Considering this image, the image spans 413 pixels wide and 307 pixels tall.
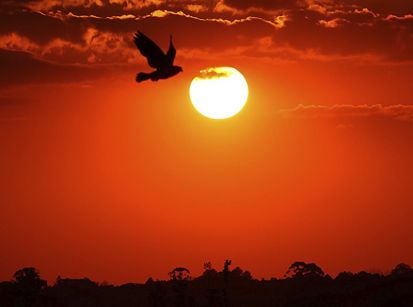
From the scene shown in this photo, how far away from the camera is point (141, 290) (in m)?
179

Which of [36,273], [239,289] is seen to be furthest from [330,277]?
[36,273]

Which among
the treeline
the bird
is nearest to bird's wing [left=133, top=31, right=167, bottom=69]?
the bird

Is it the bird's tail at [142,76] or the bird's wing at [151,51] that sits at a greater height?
the bird's wing at [151,51]

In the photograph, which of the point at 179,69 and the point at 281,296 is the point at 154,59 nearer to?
the point at 179,69

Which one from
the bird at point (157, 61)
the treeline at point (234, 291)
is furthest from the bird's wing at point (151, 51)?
the treeline at point (234, 291)

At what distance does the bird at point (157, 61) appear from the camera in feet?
182

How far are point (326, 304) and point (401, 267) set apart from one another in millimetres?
63316

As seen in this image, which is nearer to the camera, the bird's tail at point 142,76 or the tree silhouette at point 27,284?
the bird's tail at point 142,76

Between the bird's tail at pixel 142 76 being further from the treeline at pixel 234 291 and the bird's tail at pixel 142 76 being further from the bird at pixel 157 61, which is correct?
the treeline at pixel 234 291

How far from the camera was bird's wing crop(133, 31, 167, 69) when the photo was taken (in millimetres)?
55156

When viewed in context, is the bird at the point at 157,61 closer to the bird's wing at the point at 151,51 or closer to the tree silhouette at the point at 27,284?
the bird's wing at the point at 151,51

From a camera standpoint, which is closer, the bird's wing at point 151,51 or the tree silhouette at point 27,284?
the bird's wing at point 151,51

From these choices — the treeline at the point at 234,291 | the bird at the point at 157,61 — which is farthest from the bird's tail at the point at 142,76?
the treeline at the point at 234,291

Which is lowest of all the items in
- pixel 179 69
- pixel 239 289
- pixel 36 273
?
pixel 179 69
